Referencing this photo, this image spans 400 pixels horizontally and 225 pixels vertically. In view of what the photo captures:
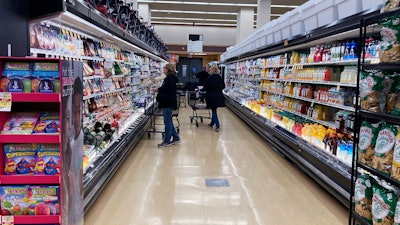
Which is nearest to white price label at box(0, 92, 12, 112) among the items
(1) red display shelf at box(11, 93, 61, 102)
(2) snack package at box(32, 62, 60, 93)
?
(1) red display shelf at box(11, 93, 61, 102)

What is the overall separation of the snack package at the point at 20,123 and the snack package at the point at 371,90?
2.17 meters

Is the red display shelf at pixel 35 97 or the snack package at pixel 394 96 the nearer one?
the snack package at pixel 394 96

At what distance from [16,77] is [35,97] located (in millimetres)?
176

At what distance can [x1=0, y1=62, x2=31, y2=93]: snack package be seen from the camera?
7.57ft

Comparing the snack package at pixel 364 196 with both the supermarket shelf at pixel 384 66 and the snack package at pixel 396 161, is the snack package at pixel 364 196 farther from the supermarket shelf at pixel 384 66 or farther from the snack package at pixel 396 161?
the supermarket shelf at pixel 384 66

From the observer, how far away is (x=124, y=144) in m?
5.50

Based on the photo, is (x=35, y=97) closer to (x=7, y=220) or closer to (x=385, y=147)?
(x=7, y=220)

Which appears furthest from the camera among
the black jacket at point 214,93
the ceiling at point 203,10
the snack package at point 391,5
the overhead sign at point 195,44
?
the overhead sign at point 195,44

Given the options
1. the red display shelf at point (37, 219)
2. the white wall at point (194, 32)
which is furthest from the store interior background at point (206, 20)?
the red display shelf at point (37, 219)

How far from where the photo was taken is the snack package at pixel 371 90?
227cm

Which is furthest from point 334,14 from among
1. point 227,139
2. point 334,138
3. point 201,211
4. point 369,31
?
point 227,139

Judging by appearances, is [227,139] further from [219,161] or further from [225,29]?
[225,29]

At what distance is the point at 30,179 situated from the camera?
93.1 inches

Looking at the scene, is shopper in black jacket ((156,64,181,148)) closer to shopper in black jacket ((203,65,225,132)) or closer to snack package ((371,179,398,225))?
shopper in black jacket ((203,65,225,132))
